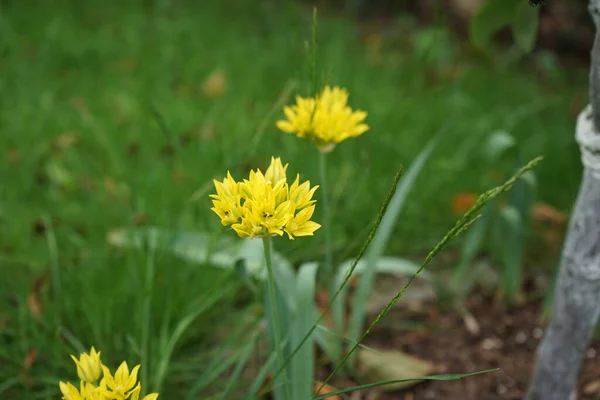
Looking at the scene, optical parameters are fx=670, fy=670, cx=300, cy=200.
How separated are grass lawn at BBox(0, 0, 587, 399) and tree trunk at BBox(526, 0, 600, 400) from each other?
0.38 meters

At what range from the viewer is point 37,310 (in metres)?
1.55

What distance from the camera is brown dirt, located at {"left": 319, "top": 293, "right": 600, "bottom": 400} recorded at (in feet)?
4.81

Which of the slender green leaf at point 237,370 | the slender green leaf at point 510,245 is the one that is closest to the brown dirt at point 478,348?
the slender green leaf at point 510,245

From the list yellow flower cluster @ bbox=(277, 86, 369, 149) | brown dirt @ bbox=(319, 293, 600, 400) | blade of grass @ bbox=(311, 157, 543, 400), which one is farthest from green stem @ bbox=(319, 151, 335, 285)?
blade of grass @ bbox=(311, 157, 543, 400)

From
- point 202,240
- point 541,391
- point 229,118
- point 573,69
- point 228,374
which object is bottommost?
point 541,391

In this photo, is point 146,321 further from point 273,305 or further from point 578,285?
point 578,285

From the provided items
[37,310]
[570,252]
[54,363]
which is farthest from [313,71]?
[37,310]

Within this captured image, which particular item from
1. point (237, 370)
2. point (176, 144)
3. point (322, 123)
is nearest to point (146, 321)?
point (237, 370)

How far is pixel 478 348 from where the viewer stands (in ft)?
5.26

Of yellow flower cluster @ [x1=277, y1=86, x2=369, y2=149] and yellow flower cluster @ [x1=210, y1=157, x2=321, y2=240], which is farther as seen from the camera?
yellow flower cluster @ [x1=277, y1=86, x2=369, y2=149]

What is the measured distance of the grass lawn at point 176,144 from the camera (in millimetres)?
1491

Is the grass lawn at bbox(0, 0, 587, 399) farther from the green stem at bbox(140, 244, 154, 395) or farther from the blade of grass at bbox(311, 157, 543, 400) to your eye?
the blade of grass at bbox(311, 157, 543, 400)

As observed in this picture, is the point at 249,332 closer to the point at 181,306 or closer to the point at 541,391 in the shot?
the point at 181,306

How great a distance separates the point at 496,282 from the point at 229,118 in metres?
1.25
